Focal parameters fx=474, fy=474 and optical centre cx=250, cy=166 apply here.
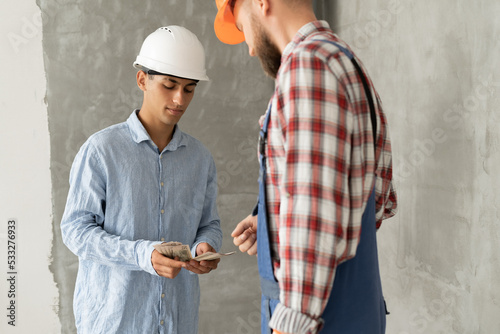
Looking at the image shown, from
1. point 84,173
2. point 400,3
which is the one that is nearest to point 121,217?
point 84,173

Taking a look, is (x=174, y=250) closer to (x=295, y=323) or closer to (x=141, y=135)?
(x=141, y=135)

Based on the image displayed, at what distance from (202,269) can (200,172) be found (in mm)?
522

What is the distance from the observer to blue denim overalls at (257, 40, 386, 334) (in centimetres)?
125

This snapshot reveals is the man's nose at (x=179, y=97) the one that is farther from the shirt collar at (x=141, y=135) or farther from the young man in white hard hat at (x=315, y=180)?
the young man in white hard hat at (x=315, y=180)

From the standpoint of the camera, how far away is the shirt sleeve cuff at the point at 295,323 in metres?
1.08

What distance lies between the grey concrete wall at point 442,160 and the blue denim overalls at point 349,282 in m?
0.69

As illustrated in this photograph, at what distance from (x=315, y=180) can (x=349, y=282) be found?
0.35 m

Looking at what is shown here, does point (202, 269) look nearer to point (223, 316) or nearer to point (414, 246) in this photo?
point (414, 246)

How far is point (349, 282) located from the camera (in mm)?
1263

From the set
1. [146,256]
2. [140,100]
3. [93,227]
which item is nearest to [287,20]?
[146,256]

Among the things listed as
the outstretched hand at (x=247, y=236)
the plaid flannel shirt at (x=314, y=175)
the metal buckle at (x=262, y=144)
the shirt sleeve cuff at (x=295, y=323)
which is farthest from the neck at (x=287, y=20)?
the shirt sleeve cuff at (x=295, y=323)

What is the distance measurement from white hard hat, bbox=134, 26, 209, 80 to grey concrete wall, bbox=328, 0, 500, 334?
1043 mm

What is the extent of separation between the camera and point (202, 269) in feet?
6.52

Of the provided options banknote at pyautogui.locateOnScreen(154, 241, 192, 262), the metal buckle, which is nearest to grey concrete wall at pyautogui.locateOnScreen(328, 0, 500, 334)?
the metal buckle
